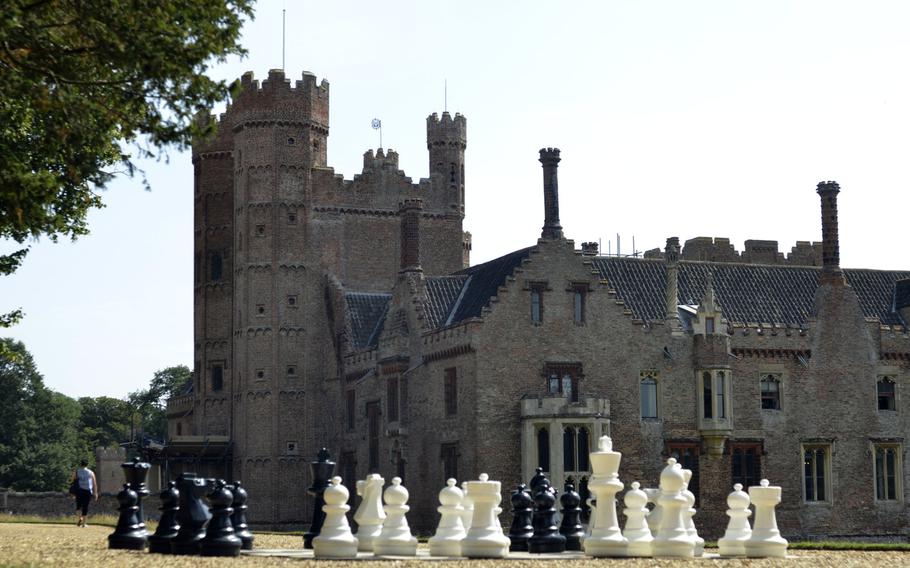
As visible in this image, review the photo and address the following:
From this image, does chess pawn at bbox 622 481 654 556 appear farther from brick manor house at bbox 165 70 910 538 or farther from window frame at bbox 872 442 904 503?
window frame at bbox 872 442 904 503

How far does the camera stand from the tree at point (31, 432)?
319ft

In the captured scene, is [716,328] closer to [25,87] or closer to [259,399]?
[259,399]

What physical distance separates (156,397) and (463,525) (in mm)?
105365

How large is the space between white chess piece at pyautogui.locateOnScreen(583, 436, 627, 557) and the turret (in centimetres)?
4300

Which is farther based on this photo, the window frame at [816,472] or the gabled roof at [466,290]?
the window frame at [816,472]

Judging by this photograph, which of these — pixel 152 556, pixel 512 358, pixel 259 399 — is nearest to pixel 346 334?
pixel 259 399

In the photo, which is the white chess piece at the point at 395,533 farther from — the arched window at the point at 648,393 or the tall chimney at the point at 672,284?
the tall chimney at the point at 672,284

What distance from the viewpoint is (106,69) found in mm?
24812

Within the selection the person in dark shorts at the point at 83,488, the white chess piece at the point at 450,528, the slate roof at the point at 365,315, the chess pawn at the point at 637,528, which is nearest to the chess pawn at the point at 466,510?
the white chess piece at the point at 450,528

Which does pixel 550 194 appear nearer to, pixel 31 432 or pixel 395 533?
pixel 395 533

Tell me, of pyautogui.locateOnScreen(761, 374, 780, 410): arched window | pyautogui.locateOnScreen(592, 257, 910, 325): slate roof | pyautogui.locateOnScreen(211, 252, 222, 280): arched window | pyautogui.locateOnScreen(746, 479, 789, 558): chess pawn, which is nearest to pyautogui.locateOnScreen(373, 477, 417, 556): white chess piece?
pyautogui.locateOnScreen(746, 479, 789, 558): chess pawn

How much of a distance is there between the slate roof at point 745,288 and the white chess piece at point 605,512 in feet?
96.2

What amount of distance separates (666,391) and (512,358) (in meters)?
5.81

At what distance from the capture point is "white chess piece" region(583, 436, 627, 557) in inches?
1118
